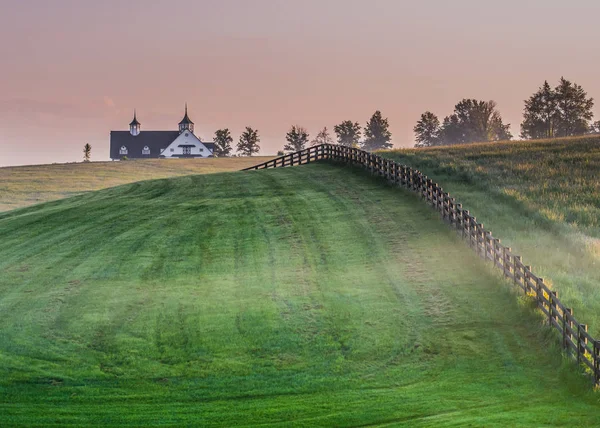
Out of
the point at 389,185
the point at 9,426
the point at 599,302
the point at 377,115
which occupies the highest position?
the point at 377,115

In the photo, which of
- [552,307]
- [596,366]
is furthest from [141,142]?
[596,366]

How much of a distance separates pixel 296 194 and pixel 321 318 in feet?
71.5

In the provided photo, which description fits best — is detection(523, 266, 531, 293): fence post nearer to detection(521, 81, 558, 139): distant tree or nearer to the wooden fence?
the wooden fence

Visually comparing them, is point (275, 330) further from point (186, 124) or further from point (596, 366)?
point (186, 124)

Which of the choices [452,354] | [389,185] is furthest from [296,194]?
[452,354]

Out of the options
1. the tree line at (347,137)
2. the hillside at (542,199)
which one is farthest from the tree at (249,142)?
the hillside at (542,199)

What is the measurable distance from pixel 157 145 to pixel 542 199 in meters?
140

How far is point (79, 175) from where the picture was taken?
8731 centimetres

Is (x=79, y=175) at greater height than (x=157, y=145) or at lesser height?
lesser

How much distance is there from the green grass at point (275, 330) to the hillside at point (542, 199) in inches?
80.4

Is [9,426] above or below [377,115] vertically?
A: below

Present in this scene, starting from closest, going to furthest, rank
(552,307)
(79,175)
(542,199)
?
(552,307) < (542,199) < (79,175)

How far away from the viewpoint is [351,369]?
17.2 meters

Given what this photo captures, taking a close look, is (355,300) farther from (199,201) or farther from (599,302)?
(199,201)
